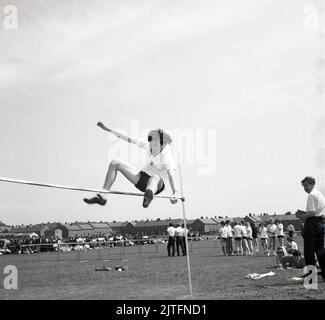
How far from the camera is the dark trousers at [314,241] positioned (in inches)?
360

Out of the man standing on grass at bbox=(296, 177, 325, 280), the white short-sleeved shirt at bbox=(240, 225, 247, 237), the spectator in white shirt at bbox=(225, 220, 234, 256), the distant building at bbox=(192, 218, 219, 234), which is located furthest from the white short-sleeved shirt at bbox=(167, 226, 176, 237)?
the distant building at bbox=(192, 218, 219, 234)

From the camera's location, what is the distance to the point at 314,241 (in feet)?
30.1

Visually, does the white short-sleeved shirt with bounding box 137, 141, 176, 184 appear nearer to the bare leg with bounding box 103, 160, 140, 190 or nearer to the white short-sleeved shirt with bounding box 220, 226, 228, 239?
the bare leg with bounding box 103, 160, 140, 190

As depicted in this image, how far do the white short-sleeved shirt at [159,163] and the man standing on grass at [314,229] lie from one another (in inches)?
110

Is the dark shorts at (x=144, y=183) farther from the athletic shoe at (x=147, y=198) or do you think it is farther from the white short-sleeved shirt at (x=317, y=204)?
the white short-sleeved shirt at (x=317, y=204)

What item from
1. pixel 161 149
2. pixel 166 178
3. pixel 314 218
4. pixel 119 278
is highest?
pixel 161 149

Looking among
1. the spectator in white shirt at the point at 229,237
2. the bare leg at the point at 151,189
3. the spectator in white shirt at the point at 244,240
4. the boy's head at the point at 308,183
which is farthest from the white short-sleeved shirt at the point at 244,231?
the bare leg at the point at 151,189

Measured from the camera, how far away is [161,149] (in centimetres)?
869

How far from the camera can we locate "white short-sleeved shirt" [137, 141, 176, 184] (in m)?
8.49

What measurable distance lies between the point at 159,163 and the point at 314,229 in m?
3.27

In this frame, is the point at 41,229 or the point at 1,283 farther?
the point at 41,229

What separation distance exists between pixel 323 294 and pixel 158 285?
413cm
